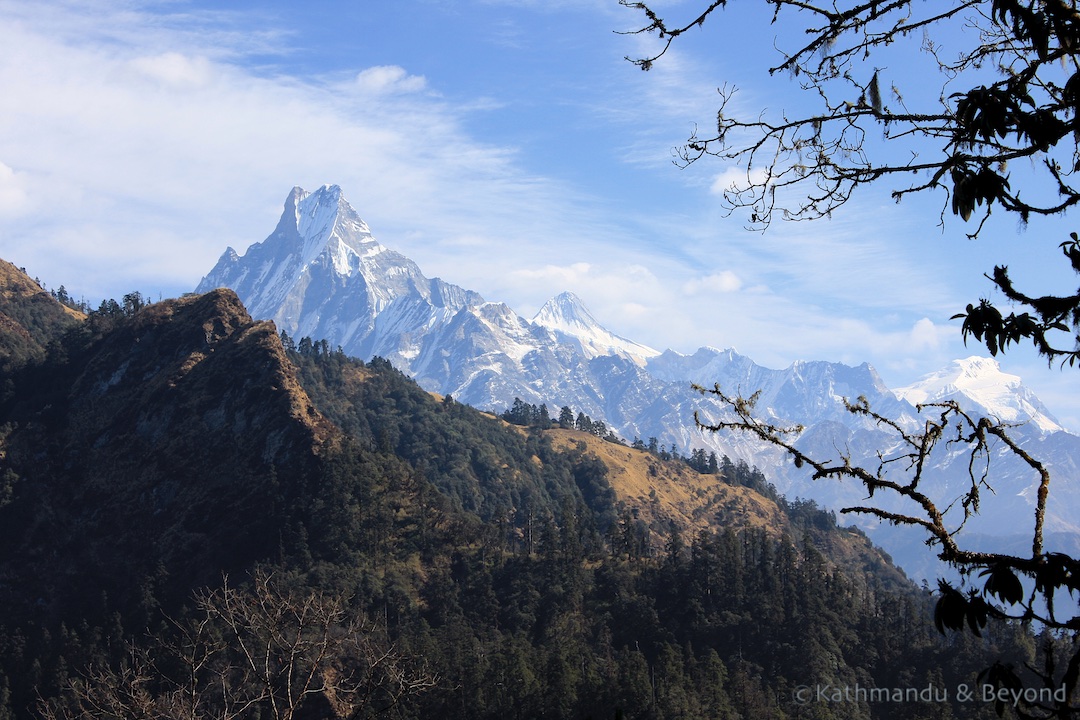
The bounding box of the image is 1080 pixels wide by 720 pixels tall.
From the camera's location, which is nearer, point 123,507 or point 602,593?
point 602,593

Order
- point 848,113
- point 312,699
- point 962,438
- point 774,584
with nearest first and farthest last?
point 962,438, point 848,113, point 312,699, point 774,584

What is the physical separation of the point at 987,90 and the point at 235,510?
15021 centimetres

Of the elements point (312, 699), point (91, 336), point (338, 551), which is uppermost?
point (91, 336)

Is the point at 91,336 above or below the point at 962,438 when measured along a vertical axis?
above

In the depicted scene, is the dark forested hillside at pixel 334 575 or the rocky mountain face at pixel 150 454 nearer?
the dark forested hillside at pixel 334 575

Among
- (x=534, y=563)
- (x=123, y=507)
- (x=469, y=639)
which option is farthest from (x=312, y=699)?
(x=123, y=507)

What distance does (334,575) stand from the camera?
130m

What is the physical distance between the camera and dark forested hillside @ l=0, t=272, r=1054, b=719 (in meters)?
98.9

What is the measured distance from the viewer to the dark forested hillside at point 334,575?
324 ft

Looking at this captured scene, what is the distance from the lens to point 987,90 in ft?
22.7

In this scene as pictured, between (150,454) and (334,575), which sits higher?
(150,454)

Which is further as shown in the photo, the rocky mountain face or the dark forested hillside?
the rocky mountain face

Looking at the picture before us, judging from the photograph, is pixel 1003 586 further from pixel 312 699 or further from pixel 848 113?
pixel 312 699

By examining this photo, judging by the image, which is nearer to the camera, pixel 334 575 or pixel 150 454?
pixel 334 575
